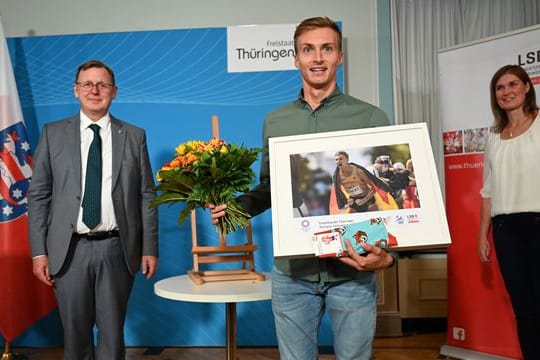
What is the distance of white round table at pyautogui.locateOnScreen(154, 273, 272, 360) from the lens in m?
2.11

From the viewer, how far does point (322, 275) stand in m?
1.41

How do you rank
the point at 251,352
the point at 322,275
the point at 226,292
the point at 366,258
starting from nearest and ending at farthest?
the point at 366,258, the point at 322,275, the point at 226,292, the point at 251,352

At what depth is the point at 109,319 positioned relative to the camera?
2344 millimetres

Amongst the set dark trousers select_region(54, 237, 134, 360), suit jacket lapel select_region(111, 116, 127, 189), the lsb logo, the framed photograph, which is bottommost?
the lsb logo

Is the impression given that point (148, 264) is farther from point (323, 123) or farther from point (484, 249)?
point (484, 249)

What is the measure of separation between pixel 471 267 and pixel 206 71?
240cm

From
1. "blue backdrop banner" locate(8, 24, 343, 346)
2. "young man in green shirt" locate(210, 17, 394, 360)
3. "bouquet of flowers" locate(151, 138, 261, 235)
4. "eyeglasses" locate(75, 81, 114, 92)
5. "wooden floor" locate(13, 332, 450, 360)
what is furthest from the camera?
"blue backdrop banner" locate(8, 24, 343, 346)

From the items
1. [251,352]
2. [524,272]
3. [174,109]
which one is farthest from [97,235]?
[524,272]

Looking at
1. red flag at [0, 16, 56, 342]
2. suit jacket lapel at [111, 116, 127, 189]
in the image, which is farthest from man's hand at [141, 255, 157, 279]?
red flag at [0, 16, 56, 342]

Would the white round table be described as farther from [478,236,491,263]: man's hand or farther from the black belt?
[478,236,491,263]: man's hand

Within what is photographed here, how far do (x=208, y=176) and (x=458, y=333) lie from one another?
7.77ft

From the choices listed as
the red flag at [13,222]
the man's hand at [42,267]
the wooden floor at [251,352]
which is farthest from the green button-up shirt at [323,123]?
the red flag at [13,222]

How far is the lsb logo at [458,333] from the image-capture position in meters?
3.39

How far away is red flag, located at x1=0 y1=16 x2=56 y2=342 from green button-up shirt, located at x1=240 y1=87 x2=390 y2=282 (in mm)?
2395
